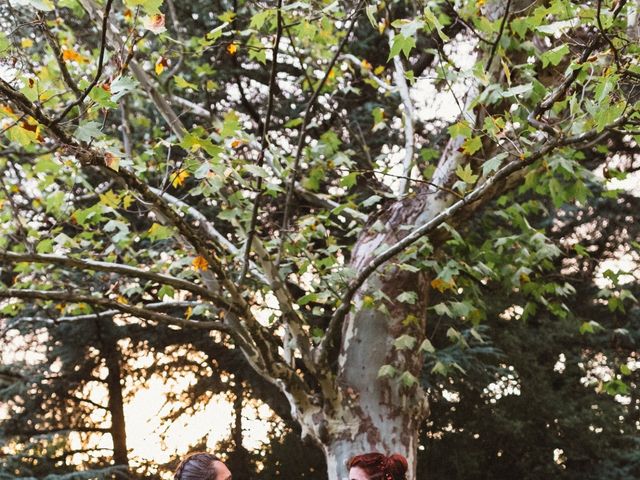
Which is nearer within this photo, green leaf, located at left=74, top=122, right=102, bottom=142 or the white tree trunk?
green leaf, located at left=74, top=122, right=102, bottom=142

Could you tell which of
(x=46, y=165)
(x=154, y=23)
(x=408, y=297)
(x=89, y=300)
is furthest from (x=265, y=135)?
(x=46, y=165)

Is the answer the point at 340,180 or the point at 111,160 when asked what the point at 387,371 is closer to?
the point at 340,180

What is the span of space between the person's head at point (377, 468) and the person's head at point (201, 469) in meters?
0.59

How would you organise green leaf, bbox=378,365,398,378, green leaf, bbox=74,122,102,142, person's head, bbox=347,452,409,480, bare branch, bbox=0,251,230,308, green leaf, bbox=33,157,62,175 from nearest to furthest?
1. green leaf, bbox=74,122,102,142
2. person's head, bbox=347,452,409,480
3. bare branch, bbox=0,251,230,308
4. green leaf, bbox=378,365,398,378
5. green leaf, bbox=33,157,62,175

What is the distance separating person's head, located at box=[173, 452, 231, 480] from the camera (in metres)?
2.58

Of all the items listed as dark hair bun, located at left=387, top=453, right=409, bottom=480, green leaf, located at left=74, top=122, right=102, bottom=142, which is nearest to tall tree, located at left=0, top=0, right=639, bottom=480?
green leaf, located at left=74, top=122, right=102, bottom=142

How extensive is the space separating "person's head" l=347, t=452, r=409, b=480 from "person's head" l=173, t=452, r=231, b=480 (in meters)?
0.59

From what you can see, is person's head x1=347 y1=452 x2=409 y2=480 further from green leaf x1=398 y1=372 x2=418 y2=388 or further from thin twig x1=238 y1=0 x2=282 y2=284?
thin twig x1=238 y1=0 x2=282 y2=284

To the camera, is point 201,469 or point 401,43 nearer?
point 201,469

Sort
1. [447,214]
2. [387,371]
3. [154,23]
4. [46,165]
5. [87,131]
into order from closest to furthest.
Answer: [87,131], [154,23], [447,214], [387,371], [46,165]

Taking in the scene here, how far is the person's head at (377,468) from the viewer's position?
2877mm

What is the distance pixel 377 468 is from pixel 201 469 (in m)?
0.80

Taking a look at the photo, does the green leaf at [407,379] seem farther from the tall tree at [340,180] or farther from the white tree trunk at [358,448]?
the white tree trunk at [358,448]

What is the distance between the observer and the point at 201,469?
2598 millimetres
